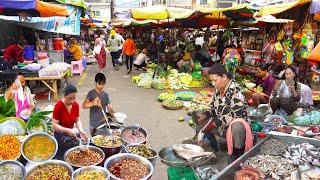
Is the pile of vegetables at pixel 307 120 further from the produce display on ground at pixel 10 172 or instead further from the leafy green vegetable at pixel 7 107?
the leafy green vegetable at pixel 7 107

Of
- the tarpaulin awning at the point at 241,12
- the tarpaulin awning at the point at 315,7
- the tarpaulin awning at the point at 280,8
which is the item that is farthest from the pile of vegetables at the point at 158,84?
the tarpaulin awning at the point at 315,7

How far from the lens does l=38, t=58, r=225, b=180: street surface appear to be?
682cm

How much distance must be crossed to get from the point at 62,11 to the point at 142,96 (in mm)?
4278

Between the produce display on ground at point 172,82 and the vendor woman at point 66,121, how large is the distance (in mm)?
7567

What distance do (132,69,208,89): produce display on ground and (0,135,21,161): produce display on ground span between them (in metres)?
8.15

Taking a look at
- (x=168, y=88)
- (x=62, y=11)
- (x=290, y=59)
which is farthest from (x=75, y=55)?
(x=290, y=59)

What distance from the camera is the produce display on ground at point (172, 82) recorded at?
12312mm

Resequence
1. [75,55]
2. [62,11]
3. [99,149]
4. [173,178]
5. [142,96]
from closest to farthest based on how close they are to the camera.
Answer: [99,149] < [173,178] < [62,11] < [142,96] < [75,55]

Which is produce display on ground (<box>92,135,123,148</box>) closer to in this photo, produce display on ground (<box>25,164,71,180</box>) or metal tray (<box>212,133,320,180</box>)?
produce display on ground (<box>25,164,71,180</box>)

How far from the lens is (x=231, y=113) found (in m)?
4.43

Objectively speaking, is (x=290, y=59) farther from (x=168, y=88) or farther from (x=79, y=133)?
(x=79, y=133)

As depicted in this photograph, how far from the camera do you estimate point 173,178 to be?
4418 mm

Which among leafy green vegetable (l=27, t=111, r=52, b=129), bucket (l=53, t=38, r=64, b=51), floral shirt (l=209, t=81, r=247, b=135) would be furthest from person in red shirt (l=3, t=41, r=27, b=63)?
floral shirt (l=209, t=81, r=247, b=135)

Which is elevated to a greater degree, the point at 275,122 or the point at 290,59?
the point at 290,59
